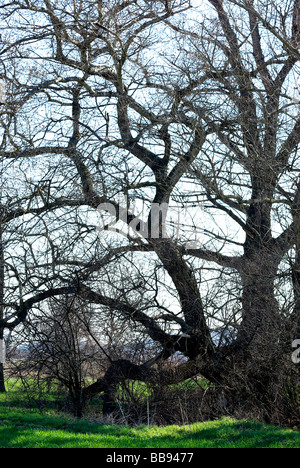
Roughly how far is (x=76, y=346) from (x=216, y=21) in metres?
7.63

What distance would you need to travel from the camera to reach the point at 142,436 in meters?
7.00

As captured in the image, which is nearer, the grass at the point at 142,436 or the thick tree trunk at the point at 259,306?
the grass at the point at 142,436

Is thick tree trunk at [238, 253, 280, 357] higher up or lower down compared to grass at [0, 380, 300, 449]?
higher up

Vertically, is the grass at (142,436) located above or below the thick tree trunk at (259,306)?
below

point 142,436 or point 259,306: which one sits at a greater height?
point 259,306

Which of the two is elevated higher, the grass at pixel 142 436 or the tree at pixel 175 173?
the tree at pixel 175 173

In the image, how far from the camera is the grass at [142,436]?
20.6 ft

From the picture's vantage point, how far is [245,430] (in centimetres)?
687

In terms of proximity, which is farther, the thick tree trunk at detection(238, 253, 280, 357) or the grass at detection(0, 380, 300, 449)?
the thick tree trunk at detection(238, 253, 280, 357)

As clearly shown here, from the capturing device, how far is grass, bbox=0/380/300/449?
6281mm

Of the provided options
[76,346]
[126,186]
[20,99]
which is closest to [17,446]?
[76,346]

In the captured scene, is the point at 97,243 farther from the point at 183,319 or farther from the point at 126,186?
the point at 183,319

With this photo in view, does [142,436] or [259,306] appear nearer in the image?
[142,436]

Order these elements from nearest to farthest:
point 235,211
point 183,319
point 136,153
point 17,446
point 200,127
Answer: point 17,446 → point 200,127 → point 235,211 → point 183,319 → point 136,153
